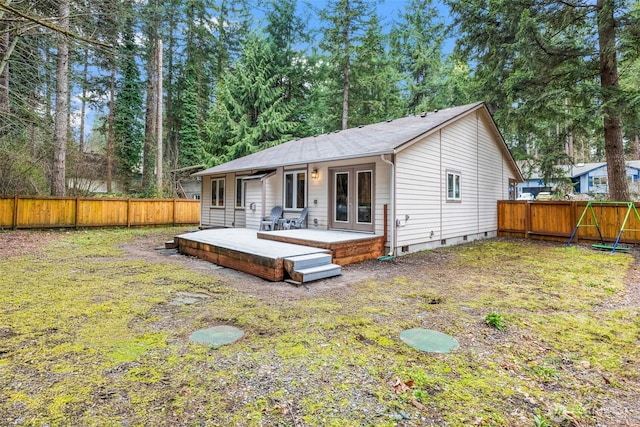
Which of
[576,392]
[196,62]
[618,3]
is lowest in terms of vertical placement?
[576,392]

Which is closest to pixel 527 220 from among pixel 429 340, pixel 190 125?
pixel 429 340

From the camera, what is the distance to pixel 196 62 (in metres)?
21.4

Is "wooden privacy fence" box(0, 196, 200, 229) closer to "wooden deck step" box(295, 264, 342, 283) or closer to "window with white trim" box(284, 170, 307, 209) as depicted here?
"window with white trim" box(284, 170, 307, 209)

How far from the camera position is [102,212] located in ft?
41.9

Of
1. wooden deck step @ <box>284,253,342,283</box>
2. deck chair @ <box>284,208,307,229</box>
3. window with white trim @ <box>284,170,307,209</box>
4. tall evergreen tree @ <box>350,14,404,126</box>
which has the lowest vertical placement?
wooden deck step @ <box>284,253,342,283</box>

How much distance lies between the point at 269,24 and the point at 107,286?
20049mm

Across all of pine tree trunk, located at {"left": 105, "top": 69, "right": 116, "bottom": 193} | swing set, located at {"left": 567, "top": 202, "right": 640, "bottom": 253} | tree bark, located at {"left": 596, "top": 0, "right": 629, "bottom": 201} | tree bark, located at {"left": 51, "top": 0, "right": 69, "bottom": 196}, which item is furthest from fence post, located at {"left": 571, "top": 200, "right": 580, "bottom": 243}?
pine tree trunk, located at {"left": 105, "top": 69, "right": 116, "bottom": 193}

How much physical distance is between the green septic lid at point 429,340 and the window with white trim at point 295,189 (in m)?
6.69

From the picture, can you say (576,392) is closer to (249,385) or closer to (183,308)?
(249,385)

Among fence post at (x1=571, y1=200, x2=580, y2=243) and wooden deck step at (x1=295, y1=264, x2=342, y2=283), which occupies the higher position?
fence post at (x1=571, y1=200, x2=580, y2=243)

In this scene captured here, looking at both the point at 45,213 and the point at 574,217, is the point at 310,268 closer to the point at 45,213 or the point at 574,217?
the point at 574,217

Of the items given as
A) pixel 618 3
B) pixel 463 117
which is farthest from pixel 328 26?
pixel 618 3

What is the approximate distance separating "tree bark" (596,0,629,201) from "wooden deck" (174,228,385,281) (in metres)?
7.75

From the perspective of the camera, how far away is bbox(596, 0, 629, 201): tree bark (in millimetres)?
8430
